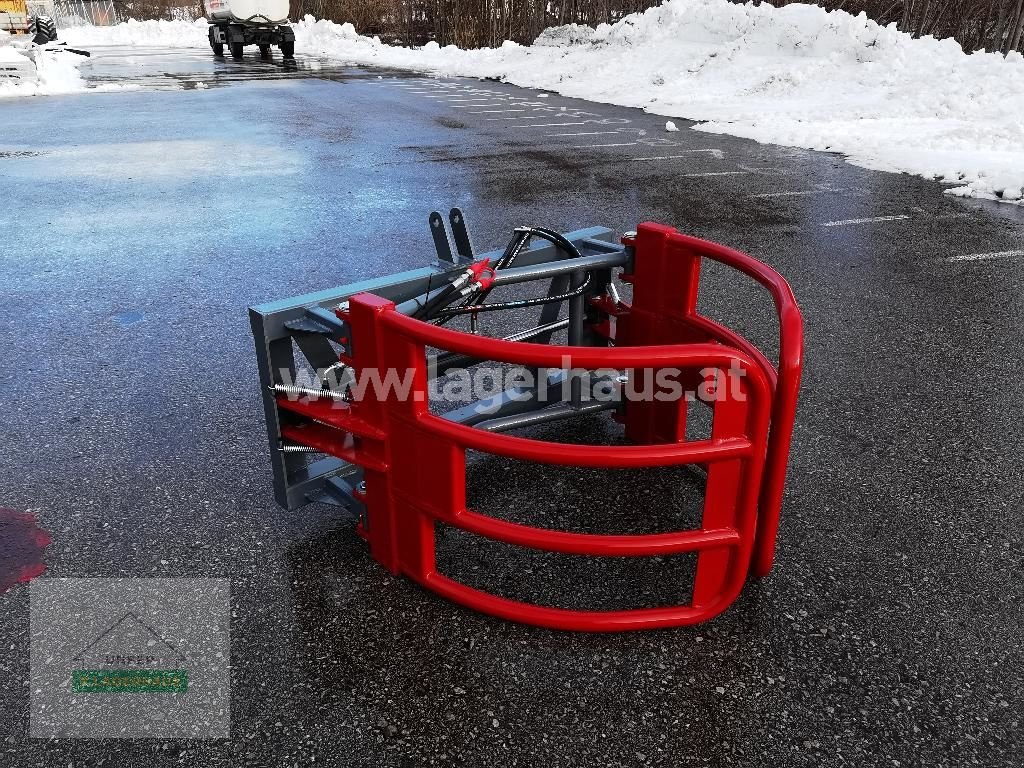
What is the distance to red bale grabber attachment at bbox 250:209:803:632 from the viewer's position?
2180 millimetres

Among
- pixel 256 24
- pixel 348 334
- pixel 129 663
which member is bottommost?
pixel 129 663

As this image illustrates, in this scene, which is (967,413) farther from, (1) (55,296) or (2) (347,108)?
(2) (347,108)

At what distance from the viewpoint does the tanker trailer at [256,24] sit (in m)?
25.0

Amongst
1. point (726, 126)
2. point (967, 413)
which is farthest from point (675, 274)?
point (726, 126)

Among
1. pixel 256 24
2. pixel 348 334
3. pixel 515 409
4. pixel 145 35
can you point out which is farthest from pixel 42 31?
pixel 348 334

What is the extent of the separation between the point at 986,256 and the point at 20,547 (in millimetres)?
6422

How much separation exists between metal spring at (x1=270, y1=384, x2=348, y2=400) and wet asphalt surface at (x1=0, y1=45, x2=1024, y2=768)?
554 millimetres

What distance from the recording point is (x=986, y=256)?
6.10m

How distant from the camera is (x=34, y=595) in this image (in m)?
2.54

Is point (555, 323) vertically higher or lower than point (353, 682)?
higher

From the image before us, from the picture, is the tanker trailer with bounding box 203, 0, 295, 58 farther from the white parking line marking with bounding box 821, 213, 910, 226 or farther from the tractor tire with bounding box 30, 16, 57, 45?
the white parking line marking with bounding box 821, 213, 910, 226

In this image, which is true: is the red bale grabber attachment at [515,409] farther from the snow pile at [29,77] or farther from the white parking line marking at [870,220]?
the snow pile at [29,77]

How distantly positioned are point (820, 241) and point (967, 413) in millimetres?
2969

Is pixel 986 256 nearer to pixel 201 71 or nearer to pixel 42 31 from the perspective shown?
pixel 201 71
